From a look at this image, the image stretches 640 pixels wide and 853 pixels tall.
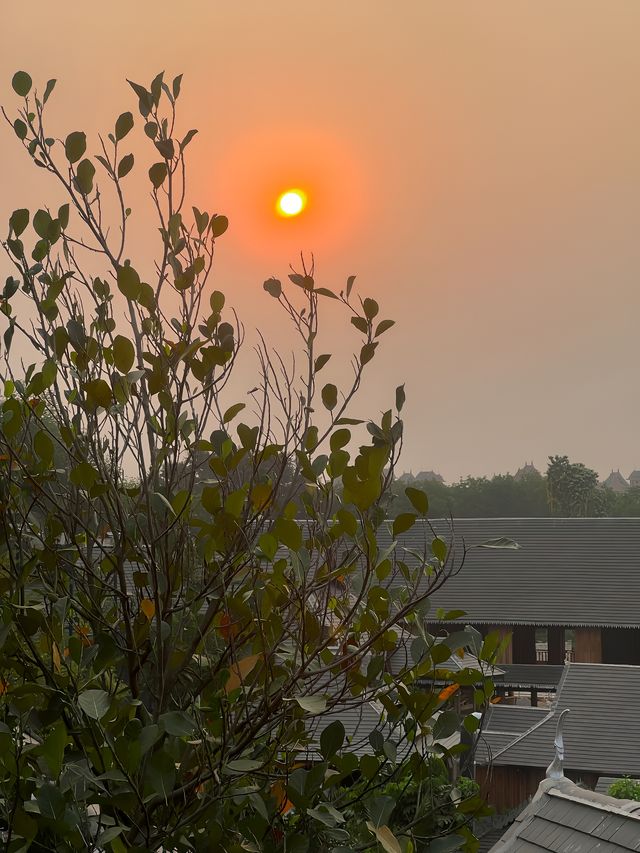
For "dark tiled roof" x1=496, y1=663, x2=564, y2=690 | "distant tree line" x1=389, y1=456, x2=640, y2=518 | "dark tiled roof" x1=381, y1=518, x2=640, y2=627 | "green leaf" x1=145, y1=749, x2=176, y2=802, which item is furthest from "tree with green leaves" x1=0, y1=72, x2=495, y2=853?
"distant tree line" x1=389, y1=456, x2=640, y2=518

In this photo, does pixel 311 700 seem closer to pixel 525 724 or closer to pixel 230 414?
pixel 230 414

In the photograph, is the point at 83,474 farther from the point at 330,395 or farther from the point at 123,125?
the point at 123,125

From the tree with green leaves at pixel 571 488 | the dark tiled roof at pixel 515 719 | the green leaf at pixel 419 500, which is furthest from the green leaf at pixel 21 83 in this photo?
the tree with green leaves at pixel 571 488

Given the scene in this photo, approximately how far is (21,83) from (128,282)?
710mm

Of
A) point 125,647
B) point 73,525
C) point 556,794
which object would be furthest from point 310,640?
point 556,794

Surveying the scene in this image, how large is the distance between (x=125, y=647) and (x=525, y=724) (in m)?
22.8

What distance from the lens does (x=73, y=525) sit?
7.90ft

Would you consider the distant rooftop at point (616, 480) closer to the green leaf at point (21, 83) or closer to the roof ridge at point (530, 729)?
the roof ridge at point (530, 729)

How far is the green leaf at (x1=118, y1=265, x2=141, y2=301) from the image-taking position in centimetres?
251

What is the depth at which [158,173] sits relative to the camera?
8.96ft

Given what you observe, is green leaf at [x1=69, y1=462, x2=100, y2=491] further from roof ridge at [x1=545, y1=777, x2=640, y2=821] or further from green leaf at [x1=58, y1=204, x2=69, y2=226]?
roof ridge at [x1=545, y1=777, x2=640, y2=821]

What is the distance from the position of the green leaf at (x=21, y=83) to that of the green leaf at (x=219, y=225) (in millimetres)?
619

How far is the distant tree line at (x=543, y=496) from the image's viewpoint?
3472 inches

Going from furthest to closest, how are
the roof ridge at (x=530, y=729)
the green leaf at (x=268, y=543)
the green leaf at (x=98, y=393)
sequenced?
the roof ridge at (x=530, y=729), the green leaf at (x=98, y=393), the green leaf at (x=268, y=543)
